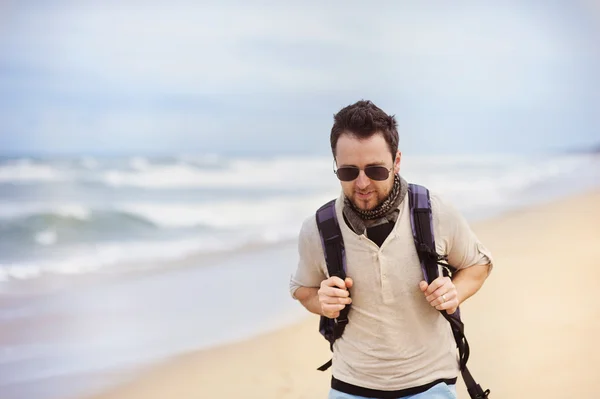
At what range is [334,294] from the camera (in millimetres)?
2043

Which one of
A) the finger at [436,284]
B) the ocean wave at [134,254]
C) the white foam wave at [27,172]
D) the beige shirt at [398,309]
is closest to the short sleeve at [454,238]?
the beige shirt at [398,309]

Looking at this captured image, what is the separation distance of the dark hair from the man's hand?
0.38 m

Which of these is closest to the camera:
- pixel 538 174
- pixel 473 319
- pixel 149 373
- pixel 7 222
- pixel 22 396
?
pixel 22 396

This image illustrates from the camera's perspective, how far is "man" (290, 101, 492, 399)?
2068mm

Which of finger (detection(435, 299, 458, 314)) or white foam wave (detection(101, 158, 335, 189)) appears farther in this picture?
white foam wave (detection(101, 158, 335, 189))

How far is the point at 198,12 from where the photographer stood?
15781mm

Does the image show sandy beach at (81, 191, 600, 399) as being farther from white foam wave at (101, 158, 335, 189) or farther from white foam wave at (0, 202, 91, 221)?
white foam wave at (101, 158, 335, 189)

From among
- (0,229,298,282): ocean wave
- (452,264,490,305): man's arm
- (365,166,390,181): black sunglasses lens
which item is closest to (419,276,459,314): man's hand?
(452,264,490,305): man's arm

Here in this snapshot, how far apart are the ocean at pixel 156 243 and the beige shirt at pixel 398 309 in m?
2.70

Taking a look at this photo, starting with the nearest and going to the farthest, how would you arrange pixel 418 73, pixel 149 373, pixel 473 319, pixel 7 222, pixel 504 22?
1. pixel 149 373
2. pixel 473 319
3. pixel 7 222
4. pixel 504 22
5. pixel 418 73

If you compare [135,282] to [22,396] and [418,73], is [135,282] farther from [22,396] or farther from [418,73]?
[418,73]

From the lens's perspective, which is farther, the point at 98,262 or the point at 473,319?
the point at 98,262

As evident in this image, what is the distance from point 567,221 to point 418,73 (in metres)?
9.31

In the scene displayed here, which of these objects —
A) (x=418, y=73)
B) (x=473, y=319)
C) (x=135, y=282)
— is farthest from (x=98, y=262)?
(x=418, y=73)
